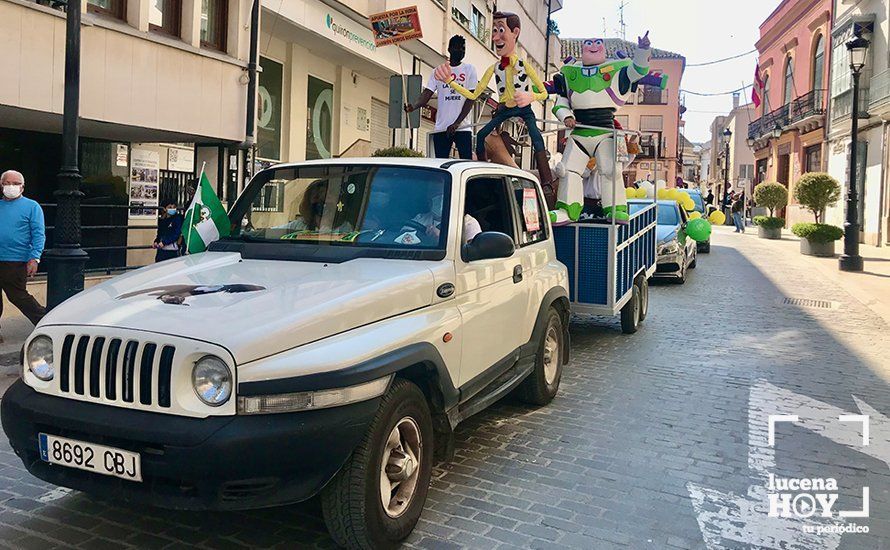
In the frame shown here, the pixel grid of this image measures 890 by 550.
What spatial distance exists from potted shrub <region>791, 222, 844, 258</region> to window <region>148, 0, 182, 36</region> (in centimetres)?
1805

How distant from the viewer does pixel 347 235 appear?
14.1ft

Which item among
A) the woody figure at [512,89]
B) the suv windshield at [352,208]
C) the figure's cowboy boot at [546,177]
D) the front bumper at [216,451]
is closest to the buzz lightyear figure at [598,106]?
the figure's cowboy boot at [546,177]

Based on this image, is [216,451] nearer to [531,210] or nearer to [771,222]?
[531,210]

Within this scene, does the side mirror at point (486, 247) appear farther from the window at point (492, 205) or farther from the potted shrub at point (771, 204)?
the potted shrub at point (771, 204)

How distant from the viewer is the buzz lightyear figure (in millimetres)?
8852

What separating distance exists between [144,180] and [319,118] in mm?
5264

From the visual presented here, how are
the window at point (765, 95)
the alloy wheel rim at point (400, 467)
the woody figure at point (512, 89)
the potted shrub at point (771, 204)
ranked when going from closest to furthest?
1. the alloy wheel rim at point (400, 467)
2. the woody figure at point (512, 89)
3. the potted shrub at point (771, 204)
4. the window at point (765, 95)

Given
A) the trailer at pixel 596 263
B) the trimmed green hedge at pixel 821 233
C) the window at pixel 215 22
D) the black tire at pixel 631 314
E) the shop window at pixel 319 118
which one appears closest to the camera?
the trailer at pixel 596 263

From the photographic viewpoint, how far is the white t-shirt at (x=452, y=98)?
28.9 ft

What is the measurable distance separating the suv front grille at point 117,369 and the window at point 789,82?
40.4m

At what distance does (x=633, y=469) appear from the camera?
4.70 metres

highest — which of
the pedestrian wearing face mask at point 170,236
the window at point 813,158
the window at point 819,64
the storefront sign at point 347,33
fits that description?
the window at point 819,64

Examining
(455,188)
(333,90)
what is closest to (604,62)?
(455,188)

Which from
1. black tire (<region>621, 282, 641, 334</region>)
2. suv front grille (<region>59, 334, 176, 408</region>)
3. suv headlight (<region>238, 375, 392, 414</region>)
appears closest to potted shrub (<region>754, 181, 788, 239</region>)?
black tire (<region>621, 282, 641, 334</region>)
